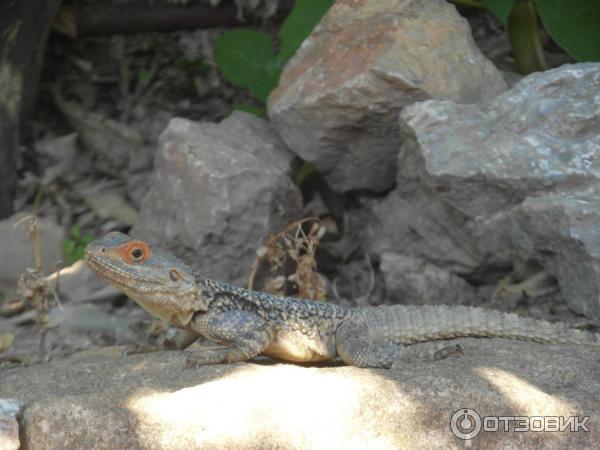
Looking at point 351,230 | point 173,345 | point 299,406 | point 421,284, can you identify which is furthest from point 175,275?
point 351,230

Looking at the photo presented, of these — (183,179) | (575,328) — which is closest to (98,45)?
(183,179)

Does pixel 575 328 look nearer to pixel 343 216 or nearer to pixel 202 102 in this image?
pixel 343 216

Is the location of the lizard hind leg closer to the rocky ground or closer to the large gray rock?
the rocky ground

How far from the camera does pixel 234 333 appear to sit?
457 centimetres

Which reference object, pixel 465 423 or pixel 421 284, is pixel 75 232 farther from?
pixel 465 423

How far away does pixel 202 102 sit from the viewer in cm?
815

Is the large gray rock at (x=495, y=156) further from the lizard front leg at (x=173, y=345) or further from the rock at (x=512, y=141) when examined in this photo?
the lizard front leg at (x=173, y=345)

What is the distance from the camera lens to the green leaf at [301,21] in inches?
253

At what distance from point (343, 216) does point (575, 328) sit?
224 centimetres

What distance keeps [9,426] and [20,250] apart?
3092 mm

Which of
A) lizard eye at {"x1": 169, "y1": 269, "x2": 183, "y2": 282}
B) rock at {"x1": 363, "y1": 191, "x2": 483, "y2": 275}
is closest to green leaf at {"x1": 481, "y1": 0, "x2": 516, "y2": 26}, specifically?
rock at {"x1": 363, "y1": 191, "x2": 483, "y2": 275}

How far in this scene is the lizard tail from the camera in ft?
15.7

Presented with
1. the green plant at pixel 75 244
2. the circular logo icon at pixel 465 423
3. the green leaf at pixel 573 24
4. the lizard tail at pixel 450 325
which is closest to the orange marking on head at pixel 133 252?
the lizard tail at pixel 450 325

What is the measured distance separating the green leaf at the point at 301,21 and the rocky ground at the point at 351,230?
0.53ft
